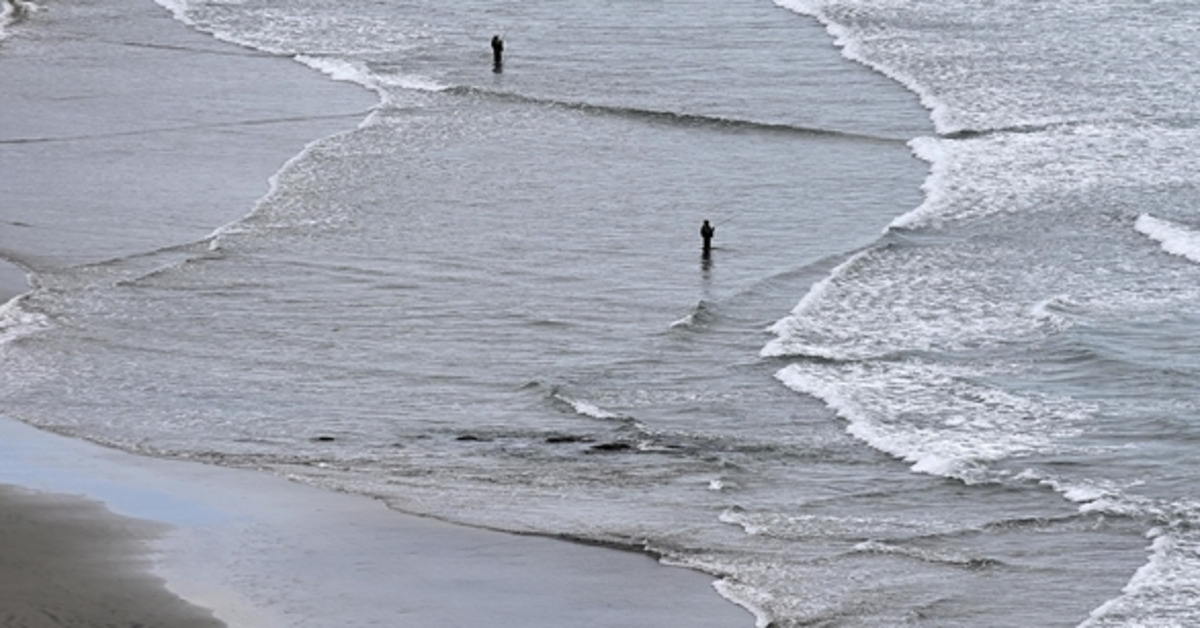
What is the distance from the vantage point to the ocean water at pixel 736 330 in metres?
12.2

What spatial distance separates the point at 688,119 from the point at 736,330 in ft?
29.9

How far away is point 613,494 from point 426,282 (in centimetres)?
565

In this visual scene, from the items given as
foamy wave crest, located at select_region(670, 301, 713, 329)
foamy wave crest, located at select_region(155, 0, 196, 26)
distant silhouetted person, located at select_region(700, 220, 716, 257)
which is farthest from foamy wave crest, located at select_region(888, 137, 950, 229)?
foamy wave crest, located at select_region(155, 0, 196, 26)

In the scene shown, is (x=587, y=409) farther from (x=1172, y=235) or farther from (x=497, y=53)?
(x=497, y=53)

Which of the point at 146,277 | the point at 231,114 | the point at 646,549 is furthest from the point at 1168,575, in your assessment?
the point at 231,114

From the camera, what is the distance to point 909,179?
22.5 m

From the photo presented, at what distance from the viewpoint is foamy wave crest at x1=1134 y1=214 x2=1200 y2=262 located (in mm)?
19297

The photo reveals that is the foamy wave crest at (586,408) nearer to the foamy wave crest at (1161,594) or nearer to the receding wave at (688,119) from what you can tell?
the foamy wave crest at (1161,594)

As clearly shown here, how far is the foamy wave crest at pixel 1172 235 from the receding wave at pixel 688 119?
183 inches

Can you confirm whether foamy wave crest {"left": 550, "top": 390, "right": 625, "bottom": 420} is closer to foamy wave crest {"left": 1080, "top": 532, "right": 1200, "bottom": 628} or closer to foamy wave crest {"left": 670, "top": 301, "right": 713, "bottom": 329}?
foamy wave crest {"left": 670, "top": 301, "right": 713, "bottom": 329}

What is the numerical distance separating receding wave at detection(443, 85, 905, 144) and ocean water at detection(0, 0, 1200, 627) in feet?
0.26

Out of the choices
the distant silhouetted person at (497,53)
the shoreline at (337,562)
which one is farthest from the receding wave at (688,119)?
the shoreline at (337,562)

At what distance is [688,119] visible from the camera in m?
25.5

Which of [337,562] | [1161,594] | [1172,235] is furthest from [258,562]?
[1172,235]
